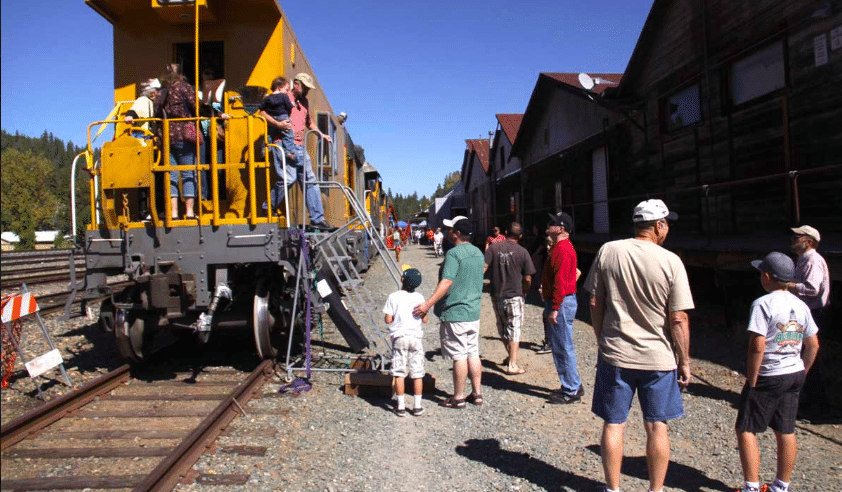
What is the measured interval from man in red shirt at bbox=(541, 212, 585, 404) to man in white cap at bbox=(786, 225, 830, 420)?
6.32 ft

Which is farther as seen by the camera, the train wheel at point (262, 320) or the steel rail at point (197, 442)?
the train wheel at point (262, 320)

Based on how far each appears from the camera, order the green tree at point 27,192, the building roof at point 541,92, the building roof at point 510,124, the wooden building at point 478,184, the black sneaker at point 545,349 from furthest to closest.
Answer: the green tree at point 27,192, the wooden building at point 478,184, the building roof at point 510,124, the building roof at point 541,92, the black sneaker at point 545,349

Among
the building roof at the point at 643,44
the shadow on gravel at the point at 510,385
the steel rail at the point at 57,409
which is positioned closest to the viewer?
the steel rail at the point at 57,409

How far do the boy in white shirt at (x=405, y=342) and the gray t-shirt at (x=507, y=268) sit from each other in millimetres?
1567

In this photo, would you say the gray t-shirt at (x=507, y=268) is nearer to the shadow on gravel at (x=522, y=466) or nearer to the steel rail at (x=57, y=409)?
the shadow on gravel at (x=522, y=466)

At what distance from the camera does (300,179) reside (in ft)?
22.8

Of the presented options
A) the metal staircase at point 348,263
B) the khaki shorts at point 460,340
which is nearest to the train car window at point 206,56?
the metal staircase at point 348,263

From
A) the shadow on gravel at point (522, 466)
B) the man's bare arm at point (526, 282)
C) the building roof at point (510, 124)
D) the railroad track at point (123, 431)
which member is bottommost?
the shadow on gravel at point (522, 466)

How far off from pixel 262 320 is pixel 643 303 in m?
4.26

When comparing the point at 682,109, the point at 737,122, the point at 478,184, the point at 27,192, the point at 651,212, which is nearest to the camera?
the point at 651,212

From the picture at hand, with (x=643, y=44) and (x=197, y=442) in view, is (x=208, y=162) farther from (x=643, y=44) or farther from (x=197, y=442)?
(x=643, y=44)

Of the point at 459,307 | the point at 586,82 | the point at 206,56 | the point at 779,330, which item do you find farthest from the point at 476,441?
the point at 586,82

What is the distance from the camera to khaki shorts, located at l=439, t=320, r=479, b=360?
562 centimetres

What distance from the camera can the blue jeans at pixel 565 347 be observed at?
5.89 meters
